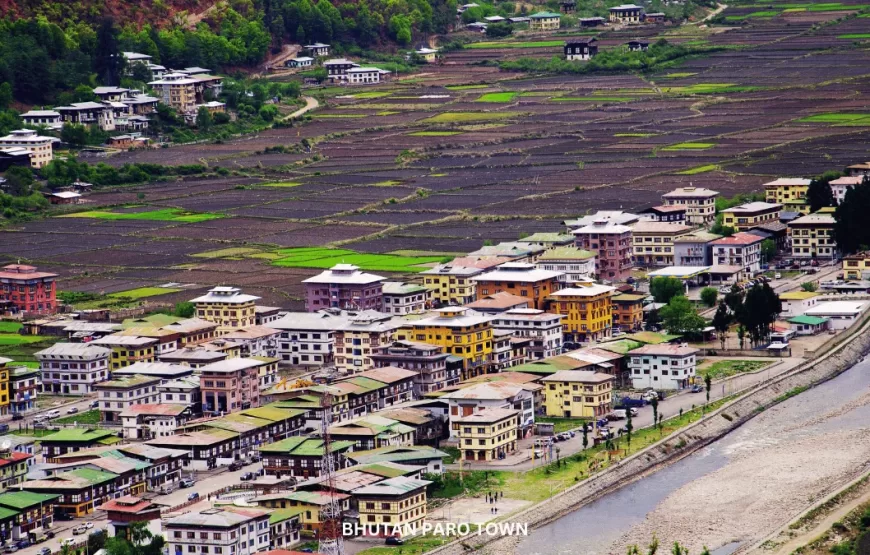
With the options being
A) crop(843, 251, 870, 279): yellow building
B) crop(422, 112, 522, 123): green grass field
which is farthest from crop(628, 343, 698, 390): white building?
crop(422, 112, 522, 123): green grass field

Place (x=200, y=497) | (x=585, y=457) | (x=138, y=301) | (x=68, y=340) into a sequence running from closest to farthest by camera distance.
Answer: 1. (x=200, y=497)
2. (x=585, y=457)
3. (x=68, y=340)
4. (x=138, y=301)

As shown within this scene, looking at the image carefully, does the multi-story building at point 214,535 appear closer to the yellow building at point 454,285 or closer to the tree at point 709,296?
the yellow building at point 454,285

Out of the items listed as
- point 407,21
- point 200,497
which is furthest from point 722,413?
point 407,21

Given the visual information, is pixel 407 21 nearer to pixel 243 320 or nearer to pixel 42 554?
pixel 243 320

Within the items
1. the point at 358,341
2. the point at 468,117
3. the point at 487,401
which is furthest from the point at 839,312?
the point at 468,117

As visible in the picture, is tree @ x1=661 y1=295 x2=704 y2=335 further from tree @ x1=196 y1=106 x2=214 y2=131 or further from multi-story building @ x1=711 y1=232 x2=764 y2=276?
tree @ x1=196 y1=106 x2=214 y2=131

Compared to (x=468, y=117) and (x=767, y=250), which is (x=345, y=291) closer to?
(x=767, y=250)
